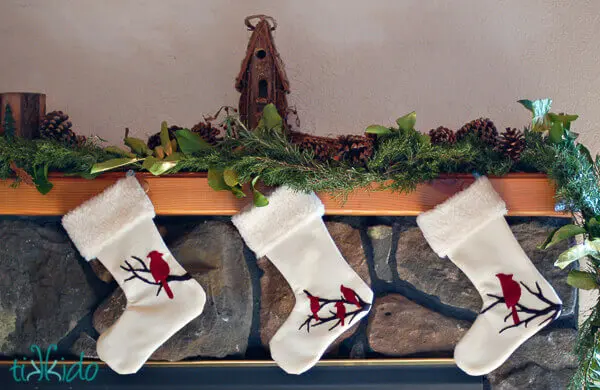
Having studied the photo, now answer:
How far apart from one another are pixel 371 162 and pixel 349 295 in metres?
0.33

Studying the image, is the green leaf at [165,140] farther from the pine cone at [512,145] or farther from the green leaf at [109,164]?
the pine cone at [512,145]

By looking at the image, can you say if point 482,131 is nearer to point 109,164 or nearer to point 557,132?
point 557,132

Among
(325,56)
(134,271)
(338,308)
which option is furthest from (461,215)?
(134,271)

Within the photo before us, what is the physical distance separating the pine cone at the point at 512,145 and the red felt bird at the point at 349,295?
50 cm

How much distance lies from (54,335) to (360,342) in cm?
76

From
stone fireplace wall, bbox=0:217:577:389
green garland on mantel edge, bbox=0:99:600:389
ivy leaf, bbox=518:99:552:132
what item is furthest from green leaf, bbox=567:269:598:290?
ivy leaf, bbox=518:99:552:132

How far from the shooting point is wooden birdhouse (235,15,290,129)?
1.62 metres

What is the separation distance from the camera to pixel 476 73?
79.2 inches

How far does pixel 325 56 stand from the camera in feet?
6.59

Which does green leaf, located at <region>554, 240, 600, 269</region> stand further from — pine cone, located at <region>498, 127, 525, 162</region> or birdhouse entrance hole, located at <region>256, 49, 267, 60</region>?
birdhouse entrance hole, located at <region>256, 49, 267, 60</region>

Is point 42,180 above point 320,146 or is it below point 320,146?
below

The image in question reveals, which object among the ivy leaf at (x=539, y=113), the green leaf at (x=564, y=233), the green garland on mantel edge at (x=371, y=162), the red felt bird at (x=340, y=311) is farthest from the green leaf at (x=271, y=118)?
the green leaf at (x=564, y=233)

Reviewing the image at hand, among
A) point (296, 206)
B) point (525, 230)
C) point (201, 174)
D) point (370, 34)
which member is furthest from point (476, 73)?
point (201, 174)

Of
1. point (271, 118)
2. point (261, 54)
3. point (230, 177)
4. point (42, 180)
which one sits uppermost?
point (261, 54)
